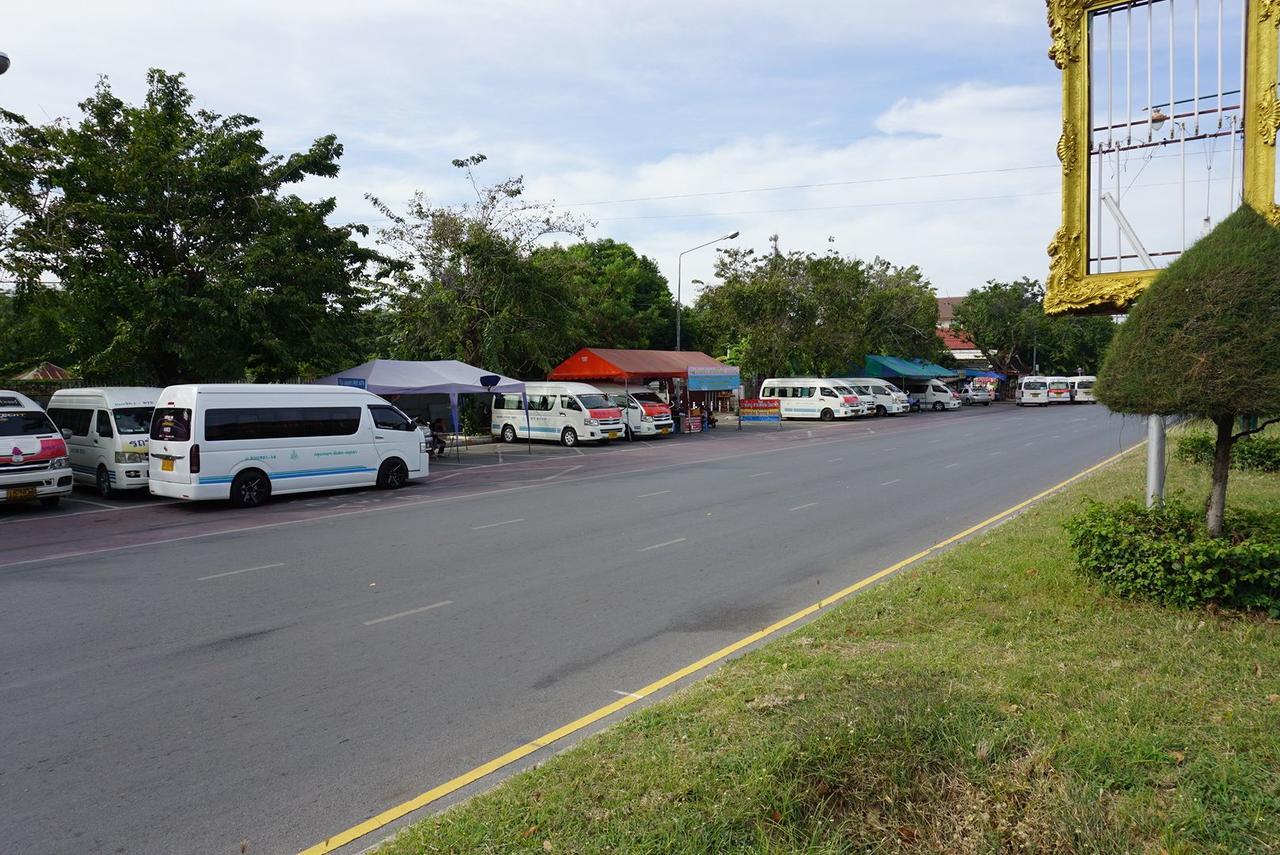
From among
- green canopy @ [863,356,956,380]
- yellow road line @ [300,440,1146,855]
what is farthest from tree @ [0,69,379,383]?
green canopy @ [863,356,956,380]

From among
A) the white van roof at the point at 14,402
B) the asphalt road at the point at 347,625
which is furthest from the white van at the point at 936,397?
the white van roof at the point at 14,402

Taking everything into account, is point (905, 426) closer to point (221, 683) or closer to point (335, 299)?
point (335, 299)

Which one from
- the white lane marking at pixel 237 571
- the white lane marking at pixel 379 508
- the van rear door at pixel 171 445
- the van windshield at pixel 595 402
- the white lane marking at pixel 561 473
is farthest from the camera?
the van windshield at pixel 595 402

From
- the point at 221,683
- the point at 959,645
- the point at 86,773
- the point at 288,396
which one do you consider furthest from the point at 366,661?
the point at 288,396

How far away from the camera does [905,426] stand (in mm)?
36562

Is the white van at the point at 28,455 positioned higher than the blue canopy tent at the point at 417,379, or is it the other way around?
the blue canopy tent at the point at 417,379

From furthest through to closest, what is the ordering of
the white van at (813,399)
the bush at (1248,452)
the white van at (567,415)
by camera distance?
1. the white van at (813,399)
2. the white van at (567,415)
3. the bush at (1248,452)

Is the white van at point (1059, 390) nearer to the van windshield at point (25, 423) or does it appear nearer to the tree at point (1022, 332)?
the tree at point (1022, 332)

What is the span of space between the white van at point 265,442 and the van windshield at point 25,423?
1.95m

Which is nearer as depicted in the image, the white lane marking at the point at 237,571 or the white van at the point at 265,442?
the white lane marking at the point at 237,571

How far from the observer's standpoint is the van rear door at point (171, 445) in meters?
14.4

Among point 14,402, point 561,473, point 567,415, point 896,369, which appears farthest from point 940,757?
point 896,369

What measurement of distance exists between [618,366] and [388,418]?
1555 cm

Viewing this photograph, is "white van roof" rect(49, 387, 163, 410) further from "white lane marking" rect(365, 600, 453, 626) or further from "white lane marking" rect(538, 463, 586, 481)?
A: "white lane marking" rect(365, 600, 453, 626)
